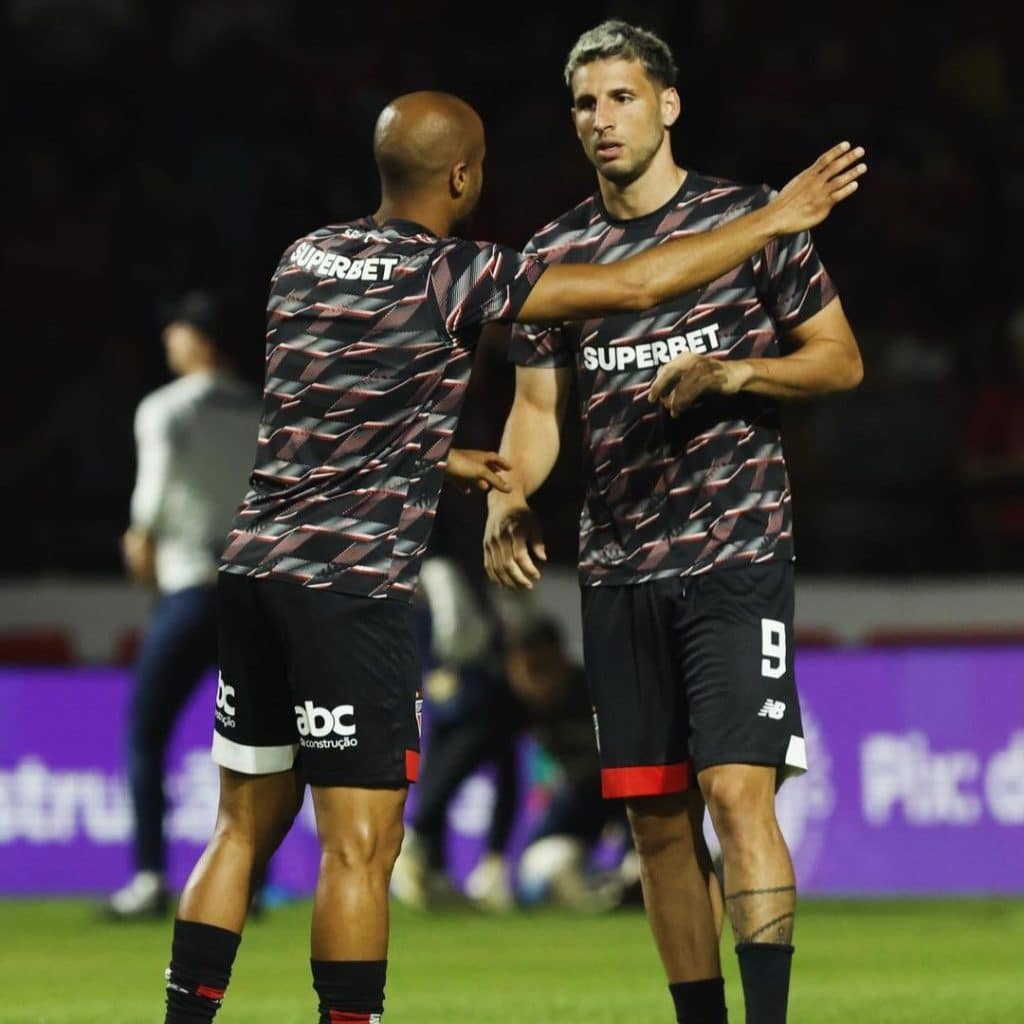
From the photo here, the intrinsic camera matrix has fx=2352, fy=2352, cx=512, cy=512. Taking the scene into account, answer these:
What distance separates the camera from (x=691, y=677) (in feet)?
17.9

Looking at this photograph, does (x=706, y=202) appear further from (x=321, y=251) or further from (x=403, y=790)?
(x=403, y=790)

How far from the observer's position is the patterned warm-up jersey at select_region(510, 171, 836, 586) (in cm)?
548

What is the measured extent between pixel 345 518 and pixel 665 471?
0.90 metres

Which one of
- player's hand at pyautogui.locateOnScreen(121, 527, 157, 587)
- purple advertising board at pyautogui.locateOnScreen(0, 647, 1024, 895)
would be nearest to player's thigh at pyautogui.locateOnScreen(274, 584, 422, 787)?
player's hand at pyautogui.locateOnScreen(121, 527, 157, 587)

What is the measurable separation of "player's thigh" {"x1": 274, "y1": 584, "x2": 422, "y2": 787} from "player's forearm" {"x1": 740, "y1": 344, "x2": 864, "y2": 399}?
1003 millimetres

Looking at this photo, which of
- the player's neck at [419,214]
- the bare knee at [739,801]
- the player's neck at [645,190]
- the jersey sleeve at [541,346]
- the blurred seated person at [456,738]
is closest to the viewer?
the player's neck at [419,214]

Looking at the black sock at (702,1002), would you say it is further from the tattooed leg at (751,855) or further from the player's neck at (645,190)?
the player's neck at (645,190)

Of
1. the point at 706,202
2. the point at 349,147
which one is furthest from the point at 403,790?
the point at 349,147

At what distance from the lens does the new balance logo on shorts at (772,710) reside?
5.37 metres

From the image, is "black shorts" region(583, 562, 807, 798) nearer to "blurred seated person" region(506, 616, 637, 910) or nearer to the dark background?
"blurred seated person" region(506, 616, 637, 910)

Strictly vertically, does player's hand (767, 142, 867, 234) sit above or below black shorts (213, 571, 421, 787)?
above

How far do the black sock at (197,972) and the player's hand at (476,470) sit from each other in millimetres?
1146

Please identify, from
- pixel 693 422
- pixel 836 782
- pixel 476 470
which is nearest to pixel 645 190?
pixel 693 422

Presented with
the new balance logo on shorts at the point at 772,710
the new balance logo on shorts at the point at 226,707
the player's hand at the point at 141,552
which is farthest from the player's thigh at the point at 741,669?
the player's hand at the point at 141,552
